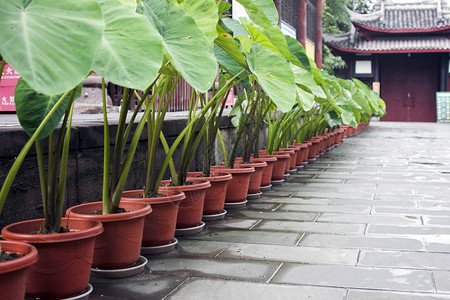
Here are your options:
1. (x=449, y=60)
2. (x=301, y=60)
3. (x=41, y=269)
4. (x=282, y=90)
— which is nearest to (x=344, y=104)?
(x=301, y=60)

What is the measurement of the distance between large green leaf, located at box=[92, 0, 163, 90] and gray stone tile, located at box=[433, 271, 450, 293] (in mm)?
1240

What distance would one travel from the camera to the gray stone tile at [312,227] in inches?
119

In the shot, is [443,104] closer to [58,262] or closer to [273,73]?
[273,73]

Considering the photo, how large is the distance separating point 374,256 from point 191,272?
787 millimetres

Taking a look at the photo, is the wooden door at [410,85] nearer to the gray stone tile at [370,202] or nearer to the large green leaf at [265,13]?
the gray stone tile at [370,202]

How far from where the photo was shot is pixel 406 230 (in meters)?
3.01

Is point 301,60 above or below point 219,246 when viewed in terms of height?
above

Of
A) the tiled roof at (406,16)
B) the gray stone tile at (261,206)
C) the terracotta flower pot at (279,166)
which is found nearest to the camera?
the gray stone tile at (261,206)

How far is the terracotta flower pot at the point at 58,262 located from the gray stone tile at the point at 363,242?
1.17 m

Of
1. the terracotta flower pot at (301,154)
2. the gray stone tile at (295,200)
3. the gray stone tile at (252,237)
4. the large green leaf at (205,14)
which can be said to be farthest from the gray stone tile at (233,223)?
the terracotta flower pot at (301,154)

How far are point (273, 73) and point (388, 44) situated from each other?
56.5 feet

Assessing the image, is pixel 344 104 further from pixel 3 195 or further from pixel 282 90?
pixel 3 195

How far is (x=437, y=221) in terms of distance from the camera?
3.26 meters

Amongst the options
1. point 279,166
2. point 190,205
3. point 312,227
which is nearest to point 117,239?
point 190,205
